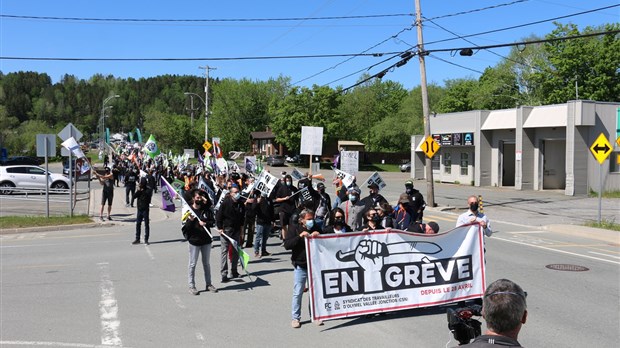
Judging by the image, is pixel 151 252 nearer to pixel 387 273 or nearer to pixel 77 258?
pixel 77 258

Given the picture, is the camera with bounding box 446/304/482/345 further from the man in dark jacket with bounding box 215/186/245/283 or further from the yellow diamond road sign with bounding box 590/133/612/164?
the yellow diamond road sign with bounding box 590/133/612/164

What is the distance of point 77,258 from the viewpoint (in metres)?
12.2

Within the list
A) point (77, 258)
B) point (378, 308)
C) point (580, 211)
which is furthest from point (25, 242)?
point (580, 211)

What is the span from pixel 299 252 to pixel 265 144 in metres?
95.4

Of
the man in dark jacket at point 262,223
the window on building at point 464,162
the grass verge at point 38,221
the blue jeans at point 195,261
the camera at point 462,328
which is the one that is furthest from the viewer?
the window on building at point 464,162

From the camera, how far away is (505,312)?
9.10 feet

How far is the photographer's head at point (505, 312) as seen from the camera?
276 centimetres

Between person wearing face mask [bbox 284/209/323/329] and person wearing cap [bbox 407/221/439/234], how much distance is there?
70.2 inches

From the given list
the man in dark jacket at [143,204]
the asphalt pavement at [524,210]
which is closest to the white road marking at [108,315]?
the man in dark jacket at [143,204]

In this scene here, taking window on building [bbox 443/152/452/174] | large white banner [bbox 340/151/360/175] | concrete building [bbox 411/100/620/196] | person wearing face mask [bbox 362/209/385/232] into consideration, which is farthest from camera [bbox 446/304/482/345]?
window on building [bbox 443/152/452/174]

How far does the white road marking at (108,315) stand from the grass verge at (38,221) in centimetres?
849

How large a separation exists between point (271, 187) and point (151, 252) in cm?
323

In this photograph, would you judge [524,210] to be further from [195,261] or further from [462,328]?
[462,328]

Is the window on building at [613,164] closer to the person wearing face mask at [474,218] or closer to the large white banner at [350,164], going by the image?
the large white banner at [350,164]
